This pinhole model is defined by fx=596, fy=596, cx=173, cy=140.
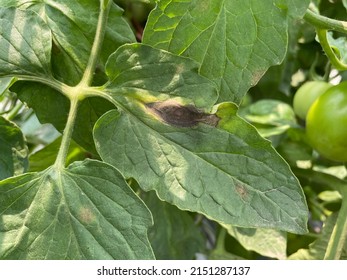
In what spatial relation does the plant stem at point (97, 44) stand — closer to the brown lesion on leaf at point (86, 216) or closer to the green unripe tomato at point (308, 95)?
the brown lesion on leaf at point (86, 216)

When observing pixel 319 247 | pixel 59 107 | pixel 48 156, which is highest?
pixel 59 107

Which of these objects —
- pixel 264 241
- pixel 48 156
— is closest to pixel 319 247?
pixel 264 241

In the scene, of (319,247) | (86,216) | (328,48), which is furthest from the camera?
(319,247)

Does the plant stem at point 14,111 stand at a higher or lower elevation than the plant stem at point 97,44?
Answer: lower

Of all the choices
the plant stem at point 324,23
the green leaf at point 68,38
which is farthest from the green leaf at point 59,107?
the plant stem at point 324,23

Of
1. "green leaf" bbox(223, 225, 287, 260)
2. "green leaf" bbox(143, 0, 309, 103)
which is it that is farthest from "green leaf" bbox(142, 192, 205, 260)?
"green leaf" bbox(143, 0, 309, 103)

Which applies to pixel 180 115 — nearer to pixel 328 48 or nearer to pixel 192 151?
pixel 192 151
